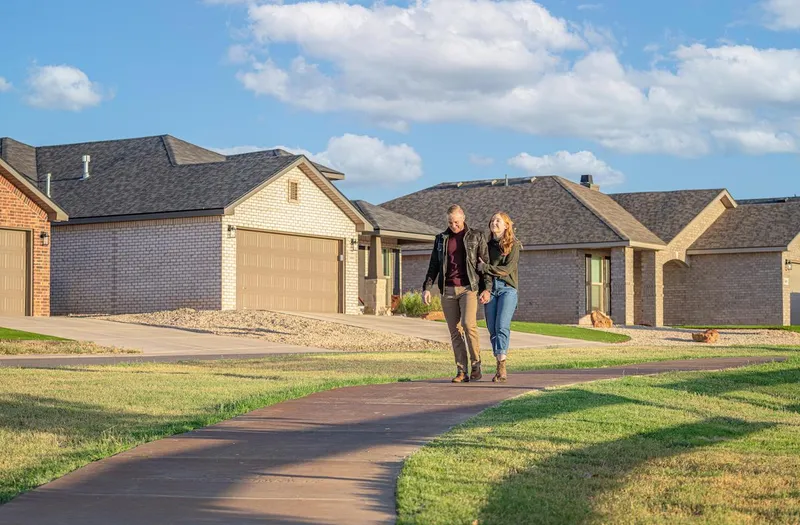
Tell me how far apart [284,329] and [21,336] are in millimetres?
6282

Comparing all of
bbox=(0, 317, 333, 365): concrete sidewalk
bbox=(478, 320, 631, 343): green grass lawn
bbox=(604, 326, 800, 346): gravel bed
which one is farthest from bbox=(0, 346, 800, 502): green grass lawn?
bbox=(478, 320, 631, 343): green grass lawn

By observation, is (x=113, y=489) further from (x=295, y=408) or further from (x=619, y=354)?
(x=619, y=354)

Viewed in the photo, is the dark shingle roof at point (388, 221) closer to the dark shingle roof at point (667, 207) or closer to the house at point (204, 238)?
the house at point (204, 238)

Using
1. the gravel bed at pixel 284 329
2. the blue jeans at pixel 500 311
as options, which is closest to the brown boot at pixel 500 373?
the blue jeans at pixel 500 311

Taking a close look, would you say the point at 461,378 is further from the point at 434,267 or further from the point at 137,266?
the point at 137,266

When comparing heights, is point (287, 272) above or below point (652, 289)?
above

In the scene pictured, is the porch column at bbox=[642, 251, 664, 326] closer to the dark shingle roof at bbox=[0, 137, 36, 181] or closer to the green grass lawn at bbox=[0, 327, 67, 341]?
the dark shingle roof at bbox=[0, 137, 36, 181]

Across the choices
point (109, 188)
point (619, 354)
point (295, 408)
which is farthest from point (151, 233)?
point (295, 408)

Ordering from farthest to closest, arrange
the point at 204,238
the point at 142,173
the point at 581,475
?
1. the point at 142,173
2. the point at 204,238
3. the point at 581,475

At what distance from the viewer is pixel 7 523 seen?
5527mm

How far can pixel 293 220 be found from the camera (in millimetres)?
31734

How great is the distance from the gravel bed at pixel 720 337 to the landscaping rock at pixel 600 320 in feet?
3.70

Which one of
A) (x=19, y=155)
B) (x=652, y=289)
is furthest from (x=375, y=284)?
(x=19, y=155)

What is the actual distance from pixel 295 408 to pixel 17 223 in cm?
1983
